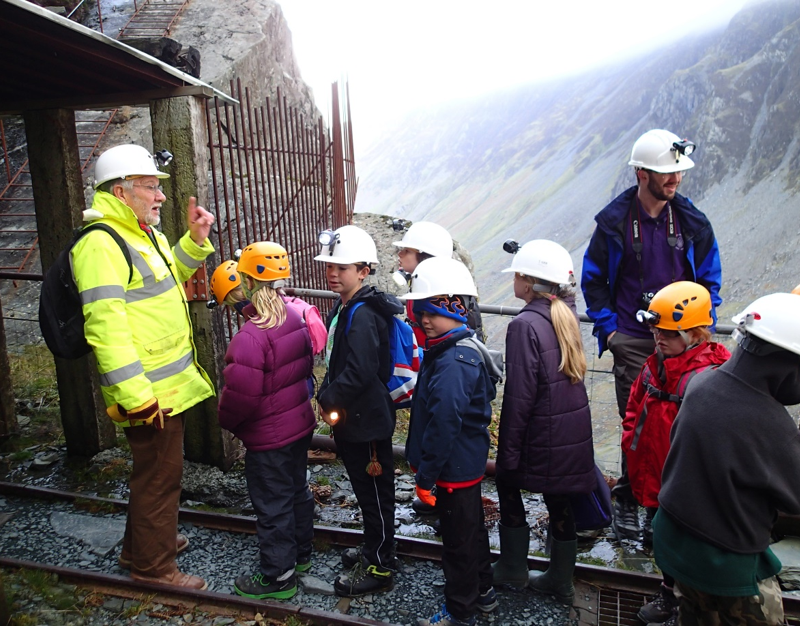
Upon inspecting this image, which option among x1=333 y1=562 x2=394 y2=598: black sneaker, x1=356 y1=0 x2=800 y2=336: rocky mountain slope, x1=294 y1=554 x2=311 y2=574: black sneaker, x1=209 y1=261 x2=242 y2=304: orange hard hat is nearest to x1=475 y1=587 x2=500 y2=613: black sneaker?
x1=333 y1=562 x2=394 y2=598: black sneaker

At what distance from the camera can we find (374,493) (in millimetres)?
3896

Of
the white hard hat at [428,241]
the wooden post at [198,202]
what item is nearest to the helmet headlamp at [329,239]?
the white hard hat at [428,241]

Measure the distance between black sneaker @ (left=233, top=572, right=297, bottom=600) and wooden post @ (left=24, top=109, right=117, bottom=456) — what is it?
8.68 ft

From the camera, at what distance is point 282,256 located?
3.71 meters

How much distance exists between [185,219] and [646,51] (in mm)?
89911

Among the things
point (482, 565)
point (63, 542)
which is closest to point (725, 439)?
point (482, 565)

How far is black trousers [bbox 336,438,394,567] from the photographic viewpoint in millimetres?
3887

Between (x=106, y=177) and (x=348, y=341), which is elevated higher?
(x=106, y=177)

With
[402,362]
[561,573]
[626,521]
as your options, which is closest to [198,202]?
[402,362]

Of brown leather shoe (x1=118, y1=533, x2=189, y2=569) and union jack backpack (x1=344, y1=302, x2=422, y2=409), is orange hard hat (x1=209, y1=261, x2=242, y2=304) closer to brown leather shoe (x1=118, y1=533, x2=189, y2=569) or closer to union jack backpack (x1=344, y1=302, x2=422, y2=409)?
union jack backpack (x1=344, y1=302, x2=422, y2=409)

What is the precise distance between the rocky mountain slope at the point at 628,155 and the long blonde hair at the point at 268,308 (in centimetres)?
3262

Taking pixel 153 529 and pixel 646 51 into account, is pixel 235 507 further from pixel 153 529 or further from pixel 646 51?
pixel 646 51

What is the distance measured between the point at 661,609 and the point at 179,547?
10.1 feet

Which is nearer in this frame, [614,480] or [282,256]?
[282,256]
